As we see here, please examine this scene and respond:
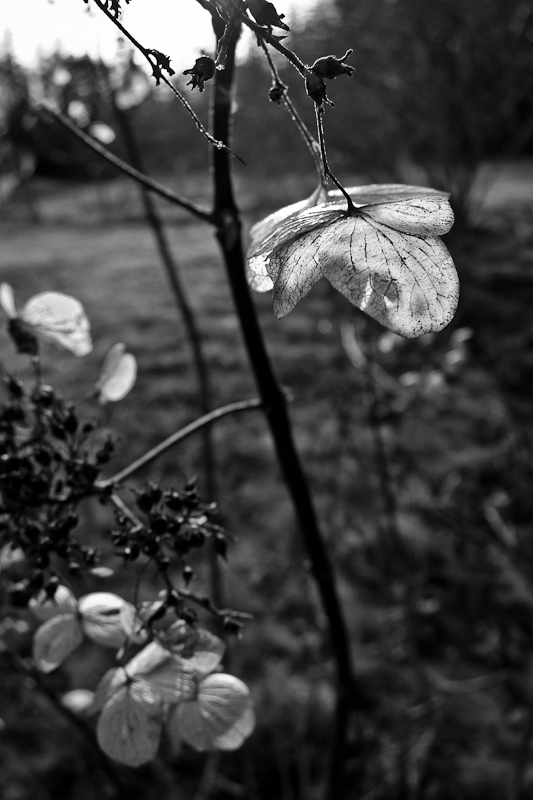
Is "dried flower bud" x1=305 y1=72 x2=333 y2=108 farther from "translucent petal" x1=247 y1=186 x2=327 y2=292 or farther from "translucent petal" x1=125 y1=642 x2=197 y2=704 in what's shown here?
"translucent petal" x1=125 y1=642 x2=197 y2=704

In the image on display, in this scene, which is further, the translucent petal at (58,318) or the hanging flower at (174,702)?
the translucent petal at (58,318)

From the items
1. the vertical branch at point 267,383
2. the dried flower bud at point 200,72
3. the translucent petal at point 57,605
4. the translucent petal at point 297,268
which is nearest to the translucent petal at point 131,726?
the translucent petal at point 57,605

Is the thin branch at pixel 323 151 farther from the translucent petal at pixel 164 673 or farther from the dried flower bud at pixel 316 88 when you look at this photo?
the translucent petal at pixel 164 673

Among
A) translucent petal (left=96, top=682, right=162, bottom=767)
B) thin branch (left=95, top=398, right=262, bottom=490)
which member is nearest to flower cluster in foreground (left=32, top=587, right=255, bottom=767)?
translucent petal (left=96, top=682, right=162, bottom=767)

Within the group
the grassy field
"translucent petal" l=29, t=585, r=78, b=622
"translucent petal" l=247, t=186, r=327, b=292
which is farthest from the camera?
the grassy field

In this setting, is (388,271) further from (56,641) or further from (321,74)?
(56,641)

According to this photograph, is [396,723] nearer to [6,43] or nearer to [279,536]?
[279,536]
